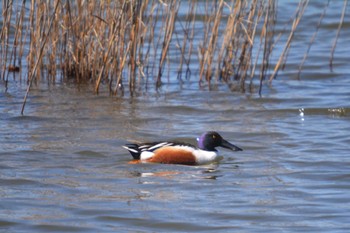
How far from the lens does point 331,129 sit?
1012cm

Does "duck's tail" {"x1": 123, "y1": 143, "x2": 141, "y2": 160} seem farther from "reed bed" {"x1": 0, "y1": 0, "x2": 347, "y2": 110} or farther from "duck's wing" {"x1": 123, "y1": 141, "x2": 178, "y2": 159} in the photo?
"reed bed" {"x1": 0, "y1": 0, "x2": 347, "y2": 110}

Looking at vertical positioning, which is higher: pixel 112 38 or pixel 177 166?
pixel 112 38

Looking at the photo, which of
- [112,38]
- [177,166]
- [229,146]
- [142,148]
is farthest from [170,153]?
[112,38]

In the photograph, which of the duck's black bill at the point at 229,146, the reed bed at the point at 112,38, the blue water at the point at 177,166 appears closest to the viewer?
the blue water at the point at 177,166

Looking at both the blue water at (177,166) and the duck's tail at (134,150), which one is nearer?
the blue water at (177,166)

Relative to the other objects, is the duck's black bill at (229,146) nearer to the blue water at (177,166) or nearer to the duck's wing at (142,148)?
the blue water at (177,166)

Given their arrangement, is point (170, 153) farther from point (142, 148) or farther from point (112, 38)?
point (112, 38)

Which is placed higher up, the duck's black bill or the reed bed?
the reed bed

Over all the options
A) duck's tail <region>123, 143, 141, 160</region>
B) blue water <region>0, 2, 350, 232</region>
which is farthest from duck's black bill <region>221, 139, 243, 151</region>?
duck's tail <region>123, 143, 141, 160</region>

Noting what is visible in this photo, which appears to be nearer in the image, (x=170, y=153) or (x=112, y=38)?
(x=170, y=153)

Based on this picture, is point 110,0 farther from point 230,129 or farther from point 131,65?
point 230,129

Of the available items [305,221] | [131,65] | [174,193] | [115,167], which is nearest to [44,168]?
[115,167]

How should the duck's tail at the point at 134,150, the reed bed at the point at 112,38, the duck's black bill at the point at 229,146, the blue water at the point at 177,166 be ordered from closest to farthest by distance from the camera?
the blue water at the point at 177,166, the duck's tail at the point at 134,150, the duck's black bill at the point at 229,146, the reed bed at the point at 112,38

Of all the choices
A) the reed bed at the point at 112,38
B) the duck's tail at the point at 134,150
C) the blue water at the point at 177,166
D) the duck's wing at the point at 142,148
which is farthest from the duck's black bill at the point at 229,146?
the reed bed at the point at 112,38
